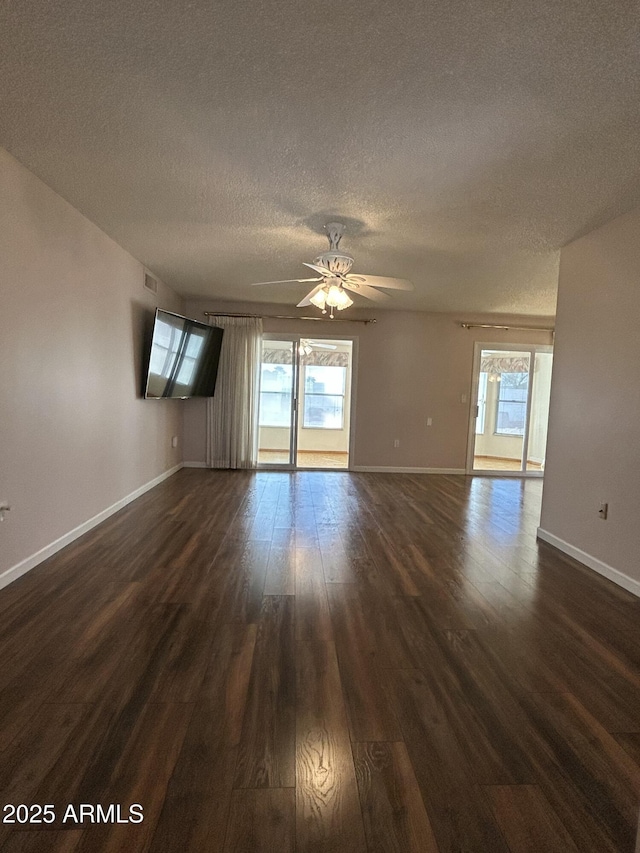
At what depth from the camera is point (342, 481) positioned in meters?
5.93

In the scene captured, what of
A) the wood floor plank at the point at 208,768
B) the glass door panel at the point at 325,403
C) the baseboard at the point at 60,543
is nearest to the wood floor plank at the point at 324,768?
the wood floor plank at the point at 208,768

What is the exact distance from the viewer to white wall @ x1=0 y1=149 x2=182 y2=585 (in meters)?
2.48

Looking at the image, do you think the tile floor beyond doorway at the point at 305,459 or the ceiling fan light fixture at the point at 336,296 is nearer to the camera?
the ceiling fan light fixture at the point at 336,296

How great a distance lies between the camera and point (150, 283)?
15.7 ft

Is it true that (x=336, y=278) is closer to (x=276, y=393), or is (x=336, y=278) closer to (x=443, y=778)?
(x=443, y=778)

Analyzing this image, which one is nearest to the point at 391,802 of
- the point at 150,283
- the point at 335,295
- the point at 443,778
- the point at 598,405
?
the point at 443,778

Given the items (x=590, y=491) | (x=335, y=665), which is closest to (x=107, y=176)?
(x=335, y=665)

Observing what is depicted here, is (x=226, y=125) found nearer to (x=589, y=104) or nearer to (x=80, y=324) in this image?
(x=589, y=104)

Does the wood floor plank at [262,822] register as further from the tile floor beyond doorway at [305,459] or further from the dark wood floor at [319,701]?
the tile floor beyond doorway at [305,459]

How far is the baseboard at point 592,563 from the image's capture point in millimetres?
2703

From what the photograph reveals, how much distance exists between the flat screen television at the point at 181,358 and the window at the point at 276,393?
0.81 metres

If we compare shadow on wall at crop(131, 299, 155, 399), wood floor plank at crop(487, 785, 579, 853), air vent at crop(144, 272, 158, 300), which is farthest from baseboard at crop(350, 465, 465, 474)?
wood floor plank at crop(487, 785, 579, 853)

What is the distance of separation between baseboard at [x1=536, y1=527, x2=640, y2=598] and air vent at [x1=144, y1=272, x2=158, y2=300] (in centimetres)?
466

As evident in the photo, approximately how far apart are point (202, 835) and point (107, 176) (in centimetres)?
316
